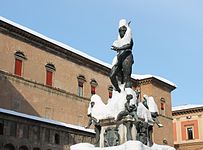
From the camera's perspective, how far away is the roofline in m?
28.8

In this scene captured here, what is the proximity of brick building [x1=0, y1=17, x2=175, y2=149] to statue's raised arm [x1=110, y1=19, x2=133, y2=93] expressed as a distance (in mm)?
19757

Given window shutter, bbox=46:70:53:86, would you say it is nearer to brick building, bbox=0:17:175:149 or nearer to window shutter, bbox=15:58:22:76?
brick building, bbox=0:17:175:149

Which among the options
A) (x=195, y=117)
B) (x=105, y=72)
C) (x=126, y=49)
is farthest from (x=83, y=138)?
(x=195, y=117)

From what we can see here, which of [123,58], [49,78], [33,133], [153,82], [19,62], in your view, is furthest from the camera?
[153,82]

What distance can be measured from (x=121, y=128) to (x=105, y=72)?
97.2 ft

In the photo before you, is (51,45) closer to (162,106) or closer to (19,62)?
(19,62)

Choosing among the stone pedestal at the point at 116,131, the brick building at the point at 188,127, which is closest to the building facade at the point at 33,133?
the stone pedestal at the point at 116,131

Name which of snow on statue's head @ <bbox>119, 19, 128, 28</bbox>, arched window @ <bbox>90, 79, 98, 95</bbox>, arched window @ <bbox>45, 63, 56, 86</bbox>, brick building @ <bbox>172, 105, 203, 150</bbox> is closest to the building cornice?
arched window @ <bbox>90, 79, 98, 95</bbox>

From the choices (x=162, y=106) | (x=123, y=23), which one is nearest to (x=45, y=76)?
(x=162, y=106)

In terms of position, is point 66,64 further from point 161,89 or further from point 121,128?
point 121,128

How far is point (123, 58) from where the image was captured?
8750 mm

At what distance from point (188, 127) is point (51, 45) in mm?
23543

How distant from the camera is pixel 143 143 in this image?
26.5 feet

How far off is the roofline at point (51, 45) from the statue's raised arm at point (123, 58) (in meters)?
20.6
